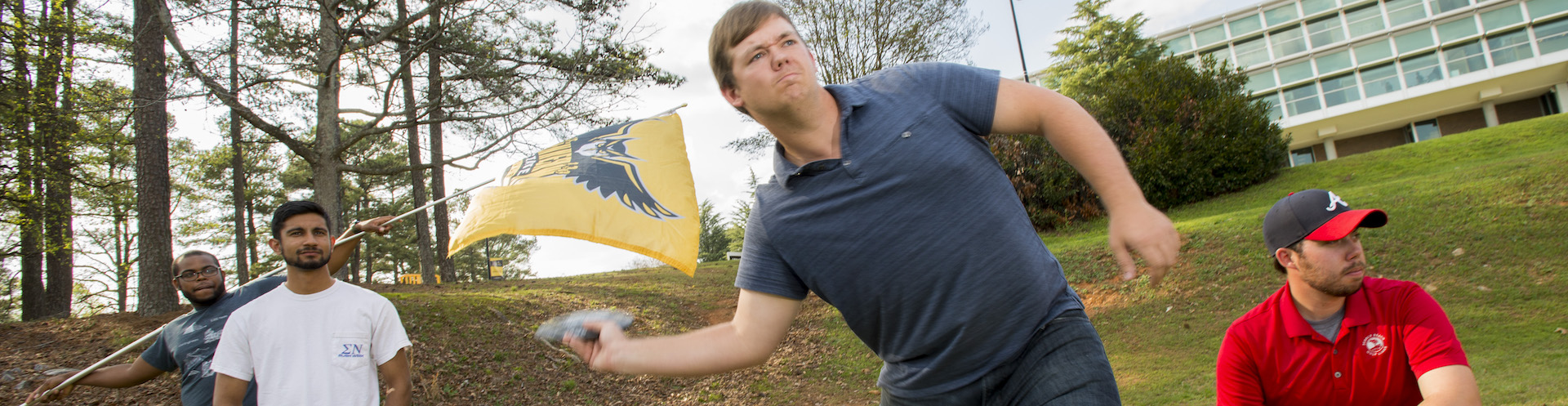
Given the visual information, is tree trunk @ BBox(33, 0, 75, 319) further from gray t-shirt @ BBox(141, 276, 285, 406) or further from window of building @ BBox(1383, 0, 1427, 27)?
window of building @ BBox(1383, 0, 1427, 27)

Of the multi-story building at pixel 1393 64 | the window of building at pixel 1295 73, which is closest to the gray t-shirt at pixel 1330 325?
the multi-story building at pixel 1393 64

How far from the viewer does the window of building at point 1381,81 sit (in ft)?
148

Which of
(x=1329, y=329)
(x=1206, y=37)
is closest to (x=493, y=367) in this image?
(x=1329, y=329)

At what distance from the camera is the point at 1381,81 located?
149 ft

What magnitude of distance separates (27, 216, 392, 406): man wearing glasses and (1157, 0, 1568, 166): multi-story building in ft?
150

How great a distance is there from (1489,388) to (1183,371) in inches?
115

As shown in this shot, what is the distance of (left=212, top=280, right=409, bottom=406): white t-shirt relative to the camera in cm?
374

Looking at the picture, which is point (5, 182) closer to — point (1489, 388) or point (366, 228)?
point (366, 228)

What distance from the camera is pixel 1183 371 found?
29.9 feet

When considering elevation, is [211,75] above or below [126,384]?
above

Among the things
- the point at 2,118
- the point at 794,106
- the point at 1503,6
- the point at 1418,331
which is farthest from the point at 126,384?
the point at 1503,6

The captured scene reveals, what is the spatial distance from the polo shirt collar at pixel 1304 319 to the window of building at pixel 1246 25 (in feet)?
183

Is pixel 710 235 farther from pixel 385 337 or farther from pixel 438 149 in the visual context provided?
pixel 385 337

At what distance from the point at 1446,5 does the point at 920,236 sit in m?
56.2
